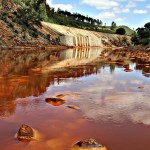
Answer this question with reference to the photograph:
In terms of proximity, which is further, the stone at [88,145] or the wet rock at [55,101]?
the wet rock at [55,101]

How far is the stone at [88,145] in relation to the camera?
527cm

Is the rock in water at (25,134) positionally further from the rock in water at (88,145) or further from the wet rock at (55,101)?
the wet rock at (55,101)

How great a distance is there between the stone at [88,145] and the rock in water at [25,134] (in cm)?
92

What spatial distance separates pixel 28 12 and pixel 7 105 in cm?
4758

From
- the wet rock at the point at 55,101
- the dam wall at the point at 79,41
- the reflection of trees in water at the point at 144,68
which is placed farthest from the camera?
the dam wall at the point at 79,41

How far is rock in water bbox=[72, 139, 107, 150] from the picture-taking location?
17.3ft

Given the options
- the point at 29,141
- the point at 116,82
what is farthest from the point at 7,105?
the point at 116,82

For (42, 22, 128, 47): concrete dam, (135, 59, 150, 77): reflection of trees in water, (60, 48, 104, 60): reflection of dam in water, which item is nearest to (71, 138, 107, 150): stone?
(135, 59, 150, 77): reflection of trees in water

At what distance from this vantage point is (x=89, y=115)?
7.36m

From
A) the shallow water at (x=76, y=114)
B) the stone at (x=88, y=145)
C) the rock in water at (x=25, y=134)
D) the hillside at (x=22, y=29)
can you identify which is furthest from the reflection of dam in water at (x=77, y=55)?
the stone at (x=88, y=145)

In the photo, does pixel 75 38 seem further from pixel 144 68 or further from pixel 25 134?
pixel 25 134

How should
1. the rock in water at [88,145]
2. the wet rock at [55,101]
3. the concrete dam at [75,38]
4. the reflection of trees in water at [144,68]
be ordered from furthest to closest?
the concrete dam at [75,38], the reflection of trees in water at [144,68], the wet rock at [55,101], the rock in water at [88,145]

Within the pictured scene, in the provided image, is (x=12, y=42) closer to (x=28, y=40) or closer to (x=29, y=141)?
(x=28, y=40)

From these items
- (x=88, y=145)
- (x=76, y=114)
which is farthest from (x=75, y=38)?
(x=88, y=145)
